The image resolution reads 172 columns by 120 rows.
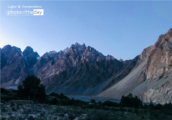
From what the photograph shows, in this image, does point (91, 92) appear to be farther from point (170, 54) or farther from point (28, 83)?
point (28, 83)

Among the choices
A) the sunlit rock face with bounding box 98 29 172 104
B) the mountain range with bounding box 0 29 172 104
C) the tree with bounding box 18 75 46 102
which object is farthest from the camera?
the mountain range with bounding box 0 29 172 104

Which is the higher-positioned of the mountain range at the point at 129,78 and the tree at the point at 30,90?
the mountain range at the point at 129,78

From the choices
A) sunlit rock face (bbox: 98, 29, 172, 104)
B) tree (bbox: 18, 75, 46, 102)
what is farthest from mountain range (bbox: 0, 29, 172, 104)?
tree (bbox: 18, 75, 46, 102)

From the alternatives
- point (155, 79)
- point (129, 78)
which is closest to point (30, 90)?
point (155, 79)

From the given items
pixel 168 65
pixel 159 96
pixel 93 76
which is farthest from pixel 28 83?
pixel 93 76

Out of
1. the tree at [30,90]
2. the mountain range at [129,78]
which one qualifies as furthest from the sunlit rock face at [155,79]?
the tree at [30,90]

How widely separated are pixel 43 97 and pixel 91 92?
108538 millimetres

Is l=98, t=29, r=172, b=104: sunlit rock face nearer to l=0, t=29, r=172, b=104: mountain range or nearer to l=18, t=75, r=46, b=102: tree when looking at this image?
l=0, t=29, r=172, b=104: mountain range

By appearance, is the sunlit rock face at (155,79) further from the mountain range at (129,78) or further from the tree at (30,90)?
the tree at (30,90)

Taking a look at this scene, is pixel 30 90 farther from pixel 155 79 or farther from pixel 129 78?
pixel 129 78

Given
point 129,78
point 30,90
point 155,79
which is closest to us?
point 30,90

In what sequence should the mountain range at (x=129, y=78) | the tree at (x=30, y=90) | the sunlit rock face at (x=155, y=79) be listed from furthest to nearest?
the mountain range at (x=129, y=78) → the sunlit rock face at (x=155, y=79) → the tree at (x=30, y=90)

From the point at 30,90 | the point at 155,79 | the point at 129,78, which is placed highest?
the point at 129,78

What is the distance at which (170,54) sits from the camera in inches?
4018
